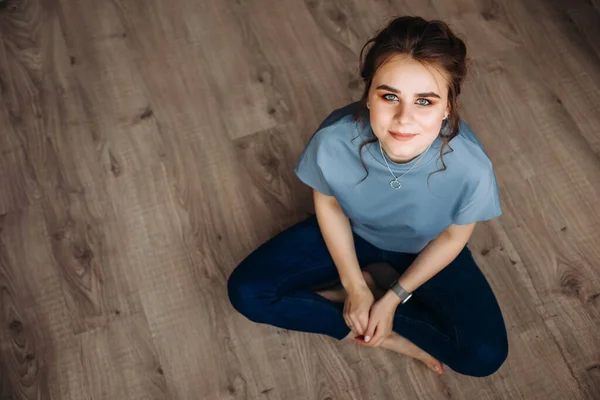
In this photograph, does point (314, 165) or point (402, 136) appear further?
point (314, 165)

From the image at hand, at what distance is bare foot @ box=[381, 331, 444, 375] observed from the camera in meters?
1.48

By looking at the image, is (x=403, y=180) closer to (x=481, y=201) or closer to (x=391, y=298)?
(x=481, y=201)

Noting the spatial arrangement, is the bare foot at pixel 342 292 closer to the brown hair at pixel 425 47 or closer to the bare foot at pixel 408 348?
the bare foot at pixel 408 348

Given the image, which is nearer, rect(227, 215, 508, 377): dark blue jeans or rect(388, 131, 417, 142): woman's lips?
rect(388, 131, 417, 142): woman's lips

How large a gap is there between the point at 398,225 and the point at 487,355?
1.12ft

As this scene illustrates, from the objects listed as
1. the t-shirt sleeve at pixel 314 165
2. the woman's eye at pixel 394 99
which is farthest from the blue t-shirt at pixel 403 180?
the woman's eye at pixel 394 99

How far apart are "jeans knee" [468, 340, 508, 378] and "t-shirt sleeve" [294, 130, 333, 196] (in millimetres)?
458

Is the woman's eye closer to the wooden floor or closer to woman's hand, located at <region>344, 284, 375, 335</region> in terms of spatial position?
woman's hand, located at <region>344, 284, 375, 335</region>

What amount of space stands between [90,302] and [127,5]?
3.07 feet

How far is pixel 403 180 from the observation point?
1205 millimetres

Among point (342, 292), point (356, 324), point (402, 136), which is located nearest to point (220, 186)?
point (342, 292)

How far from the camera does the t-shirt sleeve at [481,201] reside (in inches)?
46.5

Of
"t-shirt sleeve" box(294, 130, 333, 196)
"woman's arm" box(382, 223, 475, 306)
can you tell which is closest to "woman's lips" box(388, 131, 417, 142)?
"t-shirt sleeve" box(294, 130, 333, 196)

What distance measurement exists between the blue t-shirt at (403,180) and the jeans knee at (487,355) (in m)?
0.27
